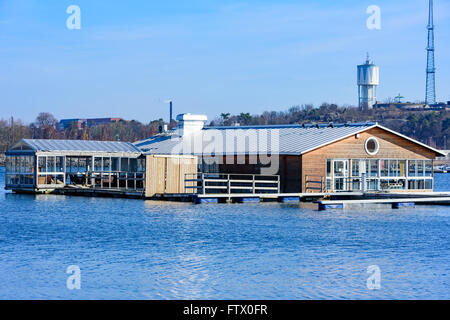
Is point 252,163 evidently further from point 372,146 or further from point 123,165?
point 123,165

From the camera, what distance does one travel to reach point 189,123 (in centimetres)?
4884

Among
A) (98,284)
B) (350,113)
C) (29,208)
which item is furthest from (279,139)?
(350,113)

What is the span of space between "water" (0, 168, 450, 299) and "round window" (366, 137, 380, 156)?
679cm

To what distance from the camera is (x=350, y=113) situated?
161m

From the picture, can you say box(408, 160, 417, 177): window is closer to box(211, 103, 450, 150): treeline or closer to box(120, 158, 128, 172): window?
box(120, 158, 128, 172): window

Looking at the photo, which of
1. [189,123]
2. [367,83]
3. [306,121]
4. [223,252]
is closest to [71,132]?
[306,121]

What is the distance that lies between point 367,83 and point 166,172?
15295 centimetres

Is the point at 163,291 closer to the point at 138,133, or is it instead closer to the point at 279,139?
the point at 279,139

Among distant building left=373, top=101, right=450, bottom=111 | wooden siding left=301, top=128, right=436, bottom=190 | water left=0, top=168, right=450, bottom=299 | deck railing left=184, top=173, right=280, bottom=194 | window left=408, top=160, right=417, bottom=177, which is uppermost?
distant building left=373, top=101, right=450, bottom=111

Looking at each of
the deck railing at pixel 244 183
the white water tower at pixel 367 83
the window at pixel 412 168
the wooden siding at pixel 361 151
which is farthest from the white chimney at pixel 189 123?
the white water tower at pixel 367 83

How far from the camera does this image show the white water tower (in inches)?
7180

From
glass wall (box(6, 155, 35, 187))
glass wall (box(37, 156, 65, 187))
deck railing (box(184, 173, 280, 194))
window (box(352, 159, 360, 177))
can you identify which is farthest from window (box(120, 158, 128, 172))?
window (box(352, 159, 360, 177))

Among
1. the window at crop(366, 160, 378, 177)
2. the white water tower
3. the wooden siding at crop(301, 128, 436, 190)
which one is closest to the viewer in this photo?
the wooden siding at crop(301, 128, 436, 190)

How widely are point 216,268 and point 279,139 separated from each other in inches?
923
